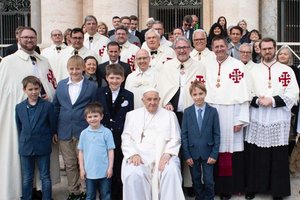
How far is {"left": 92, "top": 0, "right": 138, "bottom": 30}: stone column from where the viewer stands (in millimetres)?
12773

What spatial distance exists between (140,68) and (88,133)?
1286mm

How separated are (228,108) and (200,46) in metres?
1.11

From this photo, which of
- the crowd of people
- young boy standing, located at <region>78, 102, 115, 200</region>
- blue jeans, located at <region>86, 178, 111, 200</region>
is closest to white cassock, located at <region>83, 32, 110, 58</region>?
the crowd of people

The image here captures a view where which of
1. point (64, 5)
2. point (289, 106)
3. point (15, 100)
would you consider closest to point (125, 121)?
point (15, 100)

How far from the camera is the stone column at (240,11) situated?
505 inches

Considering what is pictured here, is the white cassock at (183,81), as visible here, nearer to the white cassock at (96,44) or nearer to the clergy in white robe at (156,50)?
the clergy in white robe at (156,50)

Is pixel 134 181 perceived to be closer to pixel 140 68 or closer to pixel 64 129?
pixel 64 129

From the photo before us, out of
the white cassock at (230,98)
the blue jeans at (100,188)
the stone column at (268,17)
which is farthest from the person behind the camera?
the stone column at (268,17)

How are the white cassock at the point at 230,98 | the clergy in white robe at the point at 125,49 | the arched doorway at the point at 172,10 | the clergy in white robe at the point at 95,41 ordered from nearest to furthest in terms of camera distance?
1. the white cassock at the point at 230,98
2. the clergy in white robe at the point at 125,49
3. the clergy in white robe at the point at 95,41
4. the arched doorway at the point at 172,10

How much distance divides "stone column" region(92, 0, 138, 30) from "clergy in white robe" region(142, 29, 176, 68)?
4648 mm

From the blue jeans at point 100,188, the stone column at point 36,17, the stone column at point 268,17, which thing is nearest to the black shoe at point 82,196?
the blue jeans at point 100,188

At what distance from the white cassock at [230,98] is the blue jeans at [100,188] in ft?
5.22

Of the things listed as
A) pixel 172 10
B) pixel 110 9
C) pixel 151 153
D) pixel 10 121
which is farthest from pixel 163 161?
pixel 172 10

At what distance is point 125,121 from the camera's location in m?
6.78
